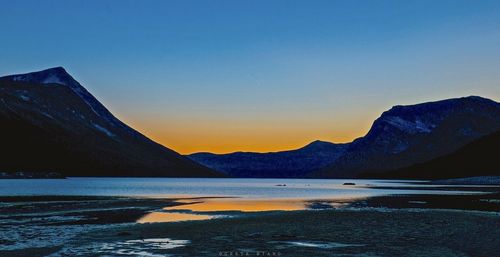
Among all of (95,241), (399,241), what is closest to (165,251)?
(95,241)

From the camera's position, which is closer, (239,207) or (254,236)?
(254,236)

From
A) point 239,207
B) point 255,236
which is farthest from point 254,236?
point 239,207

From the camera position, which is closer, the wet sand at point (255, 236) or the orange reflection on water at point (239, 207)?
the wet sand at point (255, 236)

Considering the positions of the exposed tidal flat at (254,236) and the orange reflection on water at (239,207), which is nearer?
the exposed tidal flat at (254,236)

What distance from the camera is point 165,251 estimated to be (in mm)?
30719

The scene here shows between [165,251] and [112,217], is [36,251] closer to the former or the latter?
[165,251]

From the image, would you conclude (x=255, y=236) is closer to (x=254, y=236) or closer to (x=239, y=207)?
(x=254, y=236)

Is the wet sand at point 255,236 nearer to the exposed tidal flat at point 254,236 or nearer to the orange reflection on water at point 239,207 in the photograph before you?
the exposed tidal flat at point 254,236

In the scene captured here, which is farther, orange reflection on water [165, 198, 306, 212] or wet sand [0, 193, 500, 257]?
orange reflection on water [165, 198, 306, 212]

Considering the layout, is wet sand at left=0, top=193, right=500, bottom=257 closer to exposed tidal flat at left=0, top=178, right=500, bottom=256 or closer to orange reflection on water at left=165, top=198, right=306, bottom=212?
exposed tidal flat at left=0, top=178, right=500, bottom=256

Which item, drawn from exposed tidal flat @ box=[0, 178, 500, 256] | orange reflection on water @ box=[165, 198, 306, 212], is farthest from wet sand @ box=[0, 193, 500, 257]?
orange reflection on water @ box=[165, 198, 306, 212]

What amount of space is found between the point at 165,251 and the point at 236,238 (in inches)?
277

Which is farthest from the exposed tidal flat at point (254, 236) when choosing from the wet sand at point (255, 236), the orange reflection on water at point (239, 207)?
the orange reflection on water at point (239, 207)

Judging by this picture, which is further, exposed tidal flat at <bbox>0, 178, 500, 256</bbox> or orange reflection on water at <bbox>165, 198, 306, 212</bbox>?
orange reflection on water at <bbox>165, 198, 306, 212</bbox>
